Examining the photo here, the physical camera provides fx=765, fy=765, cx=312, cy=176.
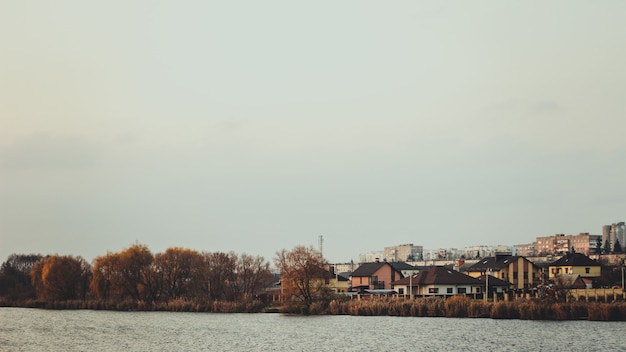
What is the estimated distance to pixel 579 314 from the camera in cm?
6419

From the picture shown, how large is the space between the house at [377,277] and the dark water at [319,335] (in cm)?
3917

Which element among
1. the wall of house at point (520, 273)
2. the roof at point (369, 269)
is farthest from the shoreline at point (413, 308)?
the wall of house at point (520, 273)

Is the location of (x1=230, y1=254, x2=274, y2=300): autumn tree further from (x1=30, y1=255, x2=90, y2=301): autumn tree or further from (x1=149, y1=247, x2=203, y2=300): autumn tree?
(x1=30, y1=255, x2=90, y2=301): autumn tree

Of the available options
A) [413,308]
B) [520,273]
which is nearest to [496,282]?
[520,273]

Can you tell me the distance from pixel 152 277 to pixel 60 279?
48.0ft

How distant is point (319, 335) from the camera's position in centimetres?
→ 5734

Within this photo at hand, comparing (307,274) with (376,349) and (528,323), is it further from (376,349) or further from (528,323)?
(376,349)

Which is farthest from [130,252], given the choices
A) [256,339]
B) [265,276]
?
[256,339]

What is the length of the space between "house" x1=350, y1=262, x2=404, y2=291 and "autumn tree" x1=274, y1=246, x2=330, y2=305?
85.4 ft

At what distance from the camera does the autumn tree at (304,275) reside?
88188 mm

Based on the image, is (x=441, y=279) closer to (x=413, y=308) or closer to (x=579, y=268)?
(x=413, y=308)

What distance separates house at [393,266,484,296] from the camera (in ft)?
310

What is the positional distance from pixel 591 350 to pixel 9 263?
142 metres

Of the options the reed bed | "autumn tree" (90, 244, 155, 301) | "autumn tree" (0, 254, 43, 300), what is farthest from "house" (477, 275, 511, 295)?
"autumn tree" (0, 254, 43, 300)
